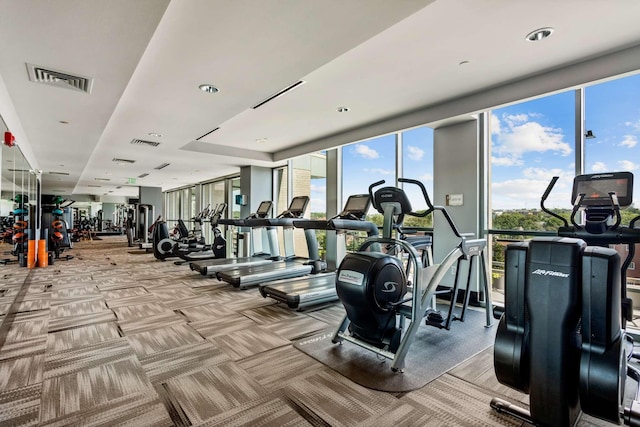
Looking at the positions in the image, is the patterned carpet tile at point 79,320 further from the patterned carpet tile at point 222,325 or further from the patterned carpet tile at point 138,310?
the patterned carpet tile at point 222,325

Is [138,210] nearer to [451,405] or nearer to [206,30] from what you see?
[206,30]

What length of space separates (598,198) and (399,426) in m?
2.04

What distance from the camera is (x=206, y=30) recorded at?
7.98ft

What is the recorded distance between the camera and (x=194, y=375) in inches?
92.1

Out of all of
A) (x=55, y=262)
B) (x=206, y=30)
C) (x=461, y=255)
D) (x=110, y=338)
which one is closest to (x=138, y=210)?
(x=55, y=262)

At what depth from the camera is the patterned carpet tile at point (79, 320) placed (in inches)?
131

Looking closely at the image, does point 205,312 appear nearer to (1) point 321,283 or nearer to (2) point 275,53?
(1) point 321,283

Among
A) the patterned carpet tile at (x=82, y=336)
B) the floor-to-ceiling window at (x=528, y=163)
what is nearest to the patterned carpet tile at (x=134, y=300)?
the patterned carpet tile at (x=82, y=336)

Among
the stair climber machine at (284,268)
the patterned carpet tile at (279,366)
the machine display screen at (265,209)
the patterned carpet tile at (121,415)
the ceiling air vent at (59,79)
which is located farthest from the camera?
the machine display screen at (265,209)

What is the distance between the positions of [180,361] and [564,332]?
8.43ft

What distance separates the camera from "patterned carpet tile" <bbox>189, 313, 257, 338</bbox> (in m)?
3.19

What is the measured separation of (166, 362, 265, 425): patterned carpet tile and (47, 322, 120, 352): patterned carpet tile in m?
1.26

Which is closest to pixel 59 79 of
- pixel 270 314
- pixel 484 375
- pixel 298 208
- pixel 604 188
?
pixel 270 314

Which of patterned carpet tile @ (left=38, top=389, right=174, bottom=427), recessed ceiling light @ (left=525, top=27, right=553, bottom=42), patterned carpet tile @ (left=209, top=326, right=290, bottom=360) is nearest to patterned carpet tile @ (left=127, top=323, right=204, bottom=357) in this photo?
patterned carpet tile @ (left=209, top=326, right=290, bottom=360)
